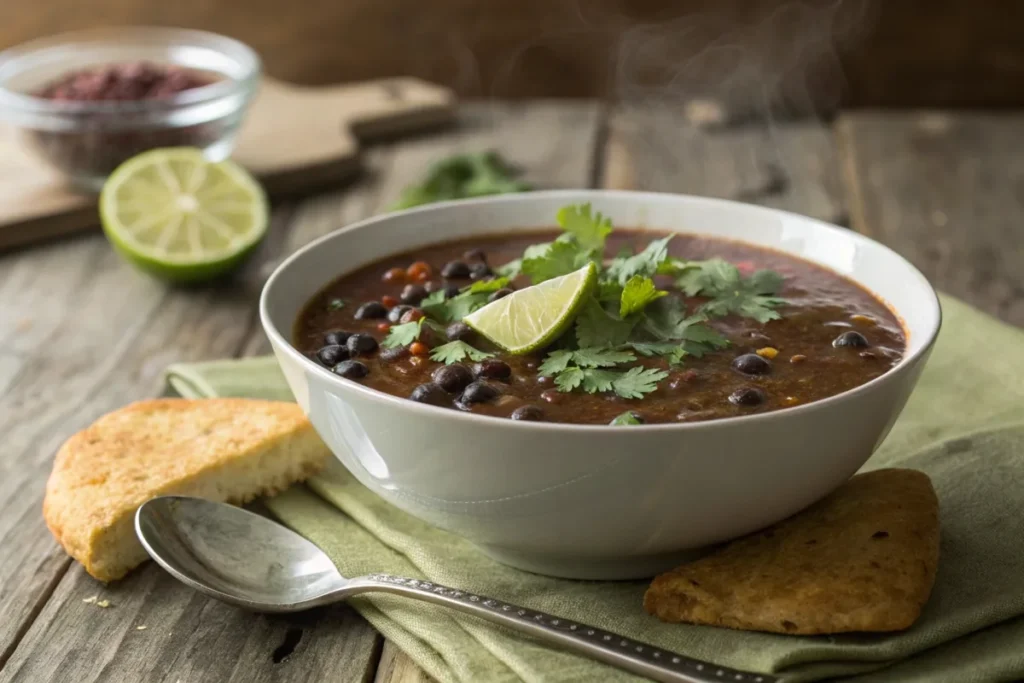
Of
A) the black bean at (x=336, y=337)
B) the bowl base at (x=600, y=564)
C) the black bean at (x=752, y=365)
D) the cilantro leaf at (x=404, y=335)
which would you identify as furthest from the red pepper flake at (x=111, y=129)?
the black bean at (x=752, y=365)

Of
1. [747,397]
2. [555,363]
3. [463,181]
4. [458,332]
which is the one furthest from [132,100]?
[747,397]

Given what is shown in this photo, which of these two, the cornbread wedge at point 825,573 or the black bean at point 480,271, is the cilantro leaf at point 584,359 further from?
the black bean at point 480,271

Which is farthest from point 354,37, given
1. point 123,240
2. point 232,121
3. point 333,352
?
point 333,352

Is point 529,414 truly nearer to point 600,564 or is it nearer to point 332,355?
point 600,564

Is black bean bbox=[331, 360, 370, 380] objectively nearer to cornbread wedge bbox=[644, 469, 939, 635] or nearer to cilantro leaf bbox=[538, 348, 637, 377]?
cilantro leaf bbox=[538, 348, 637, 377]

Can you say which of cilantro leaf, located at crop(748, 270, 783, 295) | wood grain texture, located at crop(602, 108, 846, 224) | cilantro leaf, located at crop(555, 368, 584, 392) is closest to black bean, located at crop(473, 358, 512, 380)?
cilantro leaf, located at crop(555, 368, 584, 392)

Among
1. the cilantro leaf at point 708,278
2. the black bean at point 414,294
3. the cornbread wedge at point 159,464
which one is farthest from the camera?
the black bean at point 414,294
